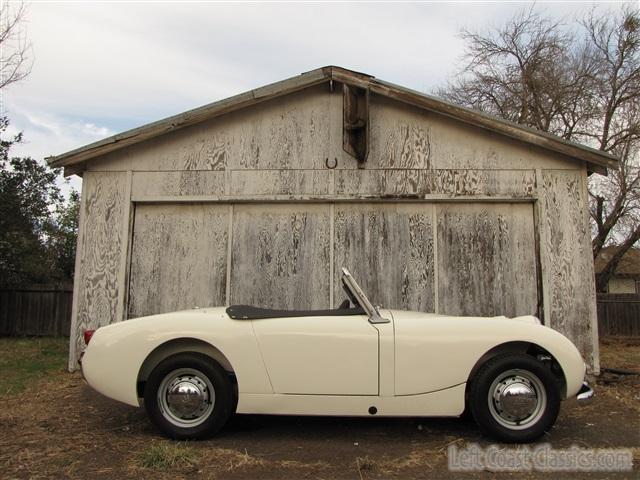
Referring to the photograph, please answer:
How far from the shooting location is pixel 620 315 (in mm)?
15438

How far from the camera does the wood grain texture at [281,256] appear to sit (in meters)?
6.67

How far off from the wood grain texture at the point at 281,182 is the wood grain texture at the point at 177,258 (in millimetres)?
411

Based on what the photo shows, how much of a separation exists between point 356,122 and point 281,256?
198 centimetres

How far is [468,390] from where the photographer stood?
4.02 meters

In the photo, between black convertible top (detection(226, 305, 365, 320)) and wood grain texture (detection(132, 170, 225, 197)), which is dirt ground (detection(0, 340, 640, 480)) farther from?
wood grain texture (detection(132, 170, 225, 197))

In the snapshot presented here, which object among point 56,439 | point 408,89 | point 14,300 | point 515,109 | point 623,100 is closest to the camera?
point 56,439

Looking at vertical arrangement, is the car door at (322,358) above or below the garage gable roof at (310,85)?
below

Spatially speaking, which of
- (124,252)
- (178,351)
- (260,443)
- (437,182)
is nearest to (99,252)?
(124,252)

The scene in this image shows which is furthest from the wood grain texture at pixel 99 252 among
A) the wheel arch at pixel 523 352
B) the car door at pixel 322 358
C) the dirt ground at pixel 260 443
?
the wheel arch at pixel 523 352

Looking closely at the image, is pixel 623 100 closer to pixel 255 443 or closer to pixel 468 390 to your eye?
pixel 468 390

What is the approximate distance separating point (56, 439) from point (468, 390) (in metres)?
3.31

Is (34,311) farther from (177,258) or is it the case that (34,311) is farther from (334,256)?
(334,256)

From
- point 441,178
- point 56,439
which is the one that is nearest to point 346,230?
point 441,178

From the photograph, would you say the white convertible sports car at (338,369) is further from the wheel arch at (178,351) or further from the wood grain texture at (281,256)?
the wood grain texture at (281,256)
